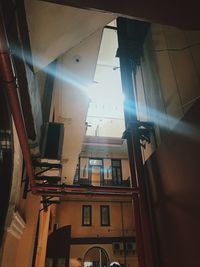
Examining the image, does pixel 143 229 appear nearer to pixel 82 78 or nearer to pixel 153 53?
pixel 153 53

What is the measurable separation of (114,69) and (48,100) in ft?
5.82

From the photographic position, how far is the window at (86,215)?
9.27m

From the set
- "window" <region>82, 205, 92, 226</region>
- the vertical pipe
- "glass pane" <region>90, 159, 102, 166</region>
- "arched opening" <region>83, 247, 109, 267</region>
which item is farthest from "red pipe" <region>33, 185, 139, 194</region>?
"glass pane" <region>90, 159, 102, 166</region>

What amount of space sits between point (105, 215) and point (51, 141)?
7.77 meters

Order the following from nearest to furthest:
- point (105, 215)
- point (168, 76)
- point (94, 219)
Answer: point (168, 76) → point (94, 219) → point (105, 215)

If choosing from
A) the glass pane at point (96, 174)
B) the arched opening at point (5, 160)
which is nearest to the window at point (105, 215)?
the glass pane at point (96, 174)

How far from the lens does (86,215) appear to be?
31.0 feet

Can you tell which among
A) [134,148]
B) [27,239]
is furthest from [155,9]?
[27,239]

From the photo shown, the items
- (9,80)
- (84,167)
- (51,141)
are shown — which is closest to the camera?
(9,80)

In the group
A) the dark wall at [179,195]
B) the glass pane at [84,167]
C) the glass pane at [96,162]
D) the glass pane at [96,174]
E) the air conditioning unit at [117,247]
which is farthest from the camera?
the glass pane at [96,162]

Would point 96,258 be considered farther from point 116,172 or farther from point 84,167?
point 84,167

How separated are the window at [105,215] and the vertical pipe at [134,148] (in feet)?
26.0

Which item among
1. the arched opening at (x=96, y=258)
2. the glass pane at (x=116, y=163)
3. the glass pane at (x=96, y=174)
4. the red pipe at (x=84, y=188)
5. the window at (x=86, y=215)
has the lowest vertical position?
the arched opening at (x=96, y=258)

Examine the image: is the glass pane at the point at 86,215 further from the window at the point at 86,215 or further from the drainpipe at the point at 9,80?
the drainpipe at the point at 9,80
